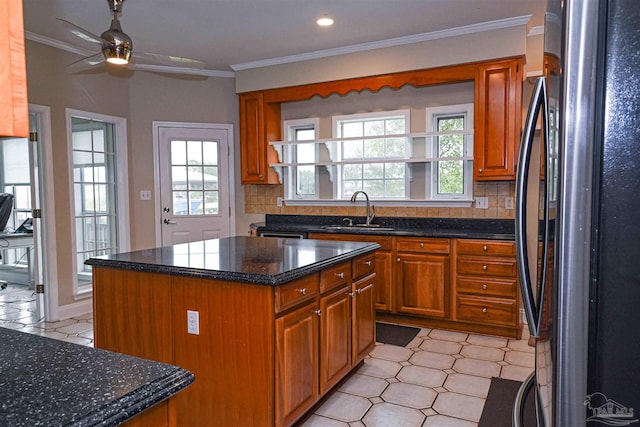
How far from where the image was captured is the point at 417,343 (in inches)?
142

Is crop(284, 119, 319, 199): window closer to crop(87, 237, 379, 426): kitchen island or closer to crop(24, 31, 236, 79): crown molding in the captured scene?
crop(24, 31, 236, 79): crown molding

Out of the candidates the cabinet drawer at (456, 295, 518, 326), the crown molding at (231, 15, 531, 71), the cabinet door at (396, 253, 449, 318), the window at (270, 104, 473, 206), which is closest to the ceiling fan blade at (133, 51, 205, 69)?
the crown molding at (231, 15, 531, 71)

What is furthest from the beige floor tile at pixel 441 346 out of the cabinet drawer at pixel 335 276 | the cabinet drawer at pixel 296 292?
the cabinet drawer at pixel 296 292

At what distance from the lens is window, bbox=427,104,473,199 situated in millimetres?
4258

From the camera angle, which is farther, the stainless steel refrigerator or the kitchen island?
the kitchen island

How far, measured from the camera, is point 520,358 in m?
3.27

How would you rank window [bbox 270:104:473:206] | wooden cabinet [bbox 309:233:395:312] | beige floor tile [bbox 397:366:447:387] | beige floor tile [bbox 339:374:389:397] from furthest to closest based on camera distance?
window [bbox 270:104:473:206]
wooden cabinet [bbox 309:233:395:312]
beige floor tile [bbox 397:366:447:387]
beige floor tile [bbox 339:374:389:397]

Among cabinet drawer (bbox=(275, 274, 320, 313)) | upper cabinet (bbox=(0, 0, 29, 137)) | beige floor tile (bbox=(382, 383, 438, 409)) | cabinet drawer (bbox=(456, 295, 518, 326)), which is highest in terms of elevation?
upper cabinet (bbox=(0, 0, 29, 137))

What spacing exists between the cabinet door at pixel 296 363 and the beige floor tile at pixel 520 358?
1.65m

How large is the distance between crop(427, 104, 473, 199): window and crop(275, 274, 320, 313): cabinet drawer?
2362 mm

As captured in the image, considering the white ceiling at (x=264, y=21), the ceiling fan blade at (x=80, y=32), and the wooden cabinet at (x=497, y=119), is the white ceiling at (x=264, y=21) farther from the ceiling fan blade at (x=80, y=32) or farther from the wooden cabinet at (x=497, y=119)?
the ceiling fan blade at (x=80, y=32)

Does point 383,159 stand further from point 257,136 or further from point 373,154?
point 257,136

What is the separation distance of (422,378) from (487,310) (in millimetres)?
1107

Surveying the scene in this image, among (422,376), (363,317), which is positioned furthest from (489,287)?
A: (363,317)
